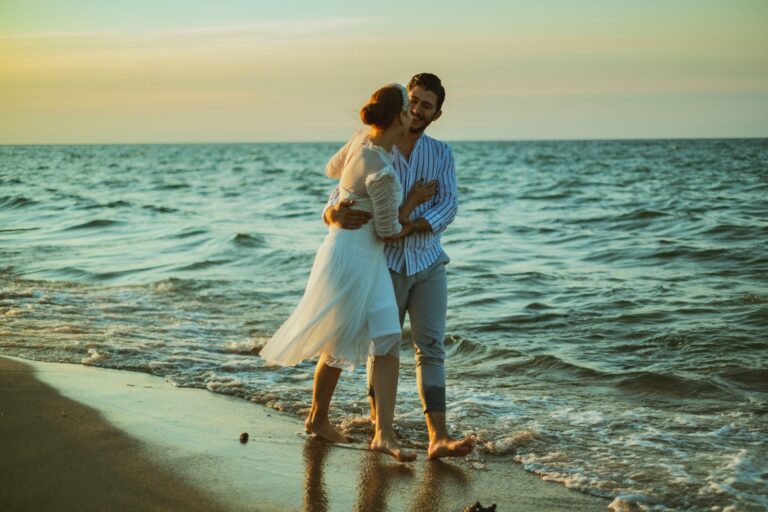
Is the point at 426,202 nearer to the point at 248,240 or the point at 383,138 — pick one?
the point at 383,138

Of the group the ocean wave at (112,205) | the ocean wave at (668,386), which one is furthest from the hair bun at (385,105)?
the ocean wave at (112,205)

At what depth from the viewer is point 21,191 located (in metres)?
28.2

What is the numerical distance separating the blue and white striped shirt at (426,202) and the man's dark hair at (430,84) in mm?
242

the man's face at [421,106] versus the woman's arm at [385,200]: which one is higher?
the man's face at [421,106]

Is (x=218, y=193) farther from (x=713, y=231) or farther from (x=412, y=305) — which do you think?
(x=412, y=305)

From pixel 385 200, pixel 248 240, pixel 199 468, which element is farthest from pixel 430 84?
pixel 248 240

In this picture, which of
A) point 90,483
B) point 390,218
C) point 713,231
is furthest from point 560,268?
point 90,483

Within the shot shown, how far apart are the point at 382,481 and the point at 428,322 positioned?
0.90m

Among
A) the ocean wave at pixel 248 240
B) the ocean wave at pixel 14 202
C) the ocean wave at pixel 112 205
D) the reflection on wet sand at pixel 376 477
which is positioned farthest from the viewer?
the ocean wave at pixel 14 202

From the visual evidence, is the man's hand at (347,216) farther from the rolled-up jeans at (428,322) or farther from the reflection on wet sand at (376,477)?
the reflection on wet sand at (376,477)

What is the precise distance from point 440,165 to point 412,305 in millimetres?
769

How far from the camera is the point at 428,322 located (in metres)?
4.56

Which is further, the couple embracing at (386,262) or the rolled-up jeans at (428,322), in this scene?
the rolled-up jeans at (428,322)

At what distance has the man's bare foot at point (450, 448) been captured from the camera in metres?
4.37
